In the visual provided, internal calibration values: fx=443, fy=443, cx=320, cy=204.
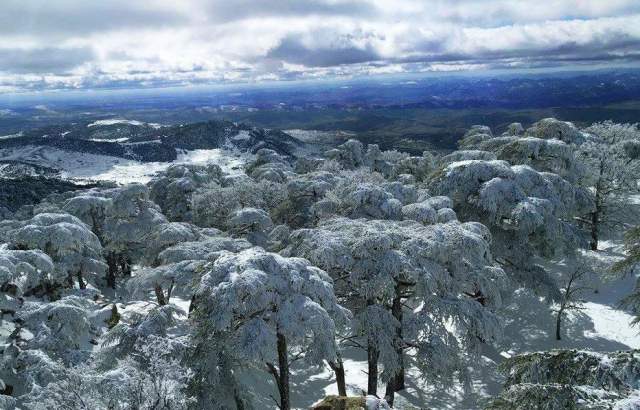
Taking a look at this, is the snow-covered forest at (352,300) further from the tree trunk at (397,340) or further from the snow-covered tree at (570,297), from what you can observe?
the snow-covered tree at (570,297)

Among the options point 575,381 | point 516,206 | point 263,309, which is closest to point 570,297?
point 516,206

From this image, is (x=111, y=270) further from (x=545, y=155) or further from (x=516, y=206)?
(x=545, y=155)

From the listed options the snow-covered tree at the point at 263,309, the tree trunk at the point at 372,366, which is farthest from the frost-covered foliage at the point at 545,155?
the snow-covered tree at the point at 263,309

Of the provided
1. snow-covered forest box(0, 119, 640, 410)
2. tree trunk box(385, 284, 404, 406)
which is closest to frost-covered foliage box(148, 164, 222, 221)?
snow-covered forest box(0, 119, 640, 410)

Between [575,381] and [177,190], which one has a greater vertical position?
[575,381]

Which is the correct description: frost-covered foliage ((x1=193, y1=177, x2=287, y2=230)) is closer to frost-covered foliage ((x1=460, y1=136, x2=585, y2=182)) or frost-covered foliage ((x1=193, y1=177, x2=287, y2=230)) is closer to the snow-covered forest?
the snow-covered forest
